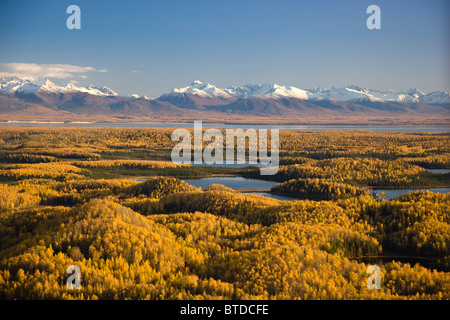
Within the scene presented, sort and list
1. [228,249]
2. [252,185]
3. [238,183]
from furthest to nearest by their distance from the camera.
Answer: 1. [238,183]
2. [252,185]
3. [228,249]

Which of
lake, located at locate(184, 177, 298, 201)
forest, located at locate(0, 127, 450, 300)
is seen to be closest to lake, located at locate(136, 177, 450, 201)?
lake, located at locate(184, 177, 298, 201)

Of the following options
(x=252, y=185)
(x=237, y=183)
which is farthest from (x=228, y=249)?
(x=237, y=183)

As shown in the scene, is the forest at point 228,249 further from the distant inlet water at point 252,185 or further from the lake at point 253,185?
the distant inlet water at point 252,185

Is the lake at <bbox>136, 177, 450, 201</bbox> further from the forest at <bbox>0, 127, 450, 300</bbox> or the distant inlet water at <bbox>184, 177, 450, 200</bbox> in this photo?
the forest at <bbox>0, 127, 450, 300</bbox>

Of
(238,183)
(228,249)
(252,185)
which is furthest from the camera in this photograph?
(238,183)

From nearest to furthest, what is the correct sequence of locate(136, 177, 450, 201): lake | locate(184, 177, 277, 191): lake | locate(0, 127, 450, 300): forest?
1. locate(0, 127, 450, 300): forest
2. locate(136, 177, 450, 201): lake
3. locate(184, 177, 277, 191): lake

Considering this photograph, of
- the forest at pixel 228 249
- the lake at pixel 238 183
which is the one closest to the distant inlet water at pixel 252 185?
the lake at pixel 238 183

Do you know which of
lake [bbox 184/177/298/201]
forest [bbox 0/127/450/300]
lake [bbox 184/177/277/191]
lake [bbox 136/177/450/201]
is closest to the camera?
forest [bbox 0/127/450/300]

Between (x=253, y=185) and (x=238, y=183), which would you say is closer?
(x=253, y=185)

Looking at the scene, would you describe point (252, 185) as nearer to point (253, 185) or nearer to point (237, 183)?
point (253, 185)

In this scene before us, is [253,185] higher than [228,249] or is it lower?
lower
